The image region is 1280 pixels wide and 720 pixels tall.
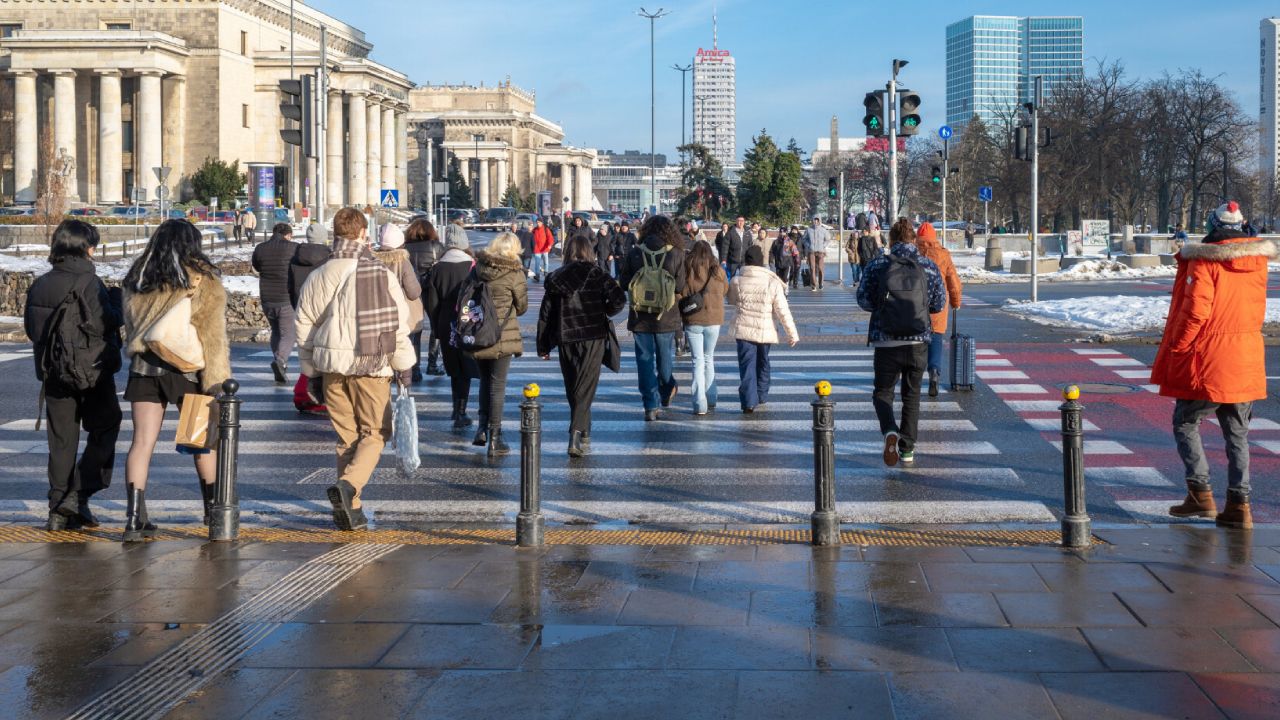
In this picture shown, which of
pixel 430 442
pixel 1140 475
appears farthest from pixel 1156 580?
pixel 430 442

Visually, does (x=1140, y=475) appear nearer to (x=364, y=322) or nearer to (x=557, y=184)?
(x=364, y=322)

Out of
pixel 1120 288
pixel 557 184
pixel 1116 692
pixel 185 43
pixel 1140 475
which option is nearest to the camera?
pixel 1116 692

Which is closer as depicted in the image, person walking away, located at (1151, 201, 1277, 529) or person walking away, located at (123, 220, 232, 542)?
person walking away, located at (123, 220, 232, 542)

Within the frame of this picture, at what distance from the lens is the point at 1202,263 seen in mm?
8680

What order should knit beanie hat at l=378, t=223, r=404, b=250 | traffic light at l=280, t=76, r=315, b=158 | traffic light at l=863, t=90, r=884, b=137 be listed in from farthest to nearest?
1. traffic light at l=863, t=90, r=884, b=137
2. traffic light at l=280, t=76, r=315, b=158
3. knit beanie hat at l=378, t=223, r=404, b=250

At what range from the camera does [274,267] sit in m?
15.7

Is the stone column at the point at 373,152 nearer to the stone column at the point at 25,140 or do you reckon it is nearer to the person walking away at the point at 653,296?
the stone column at the point at 25,140

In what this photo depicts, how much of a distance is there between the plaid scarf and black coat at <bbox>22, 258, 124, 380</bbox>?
1436mm

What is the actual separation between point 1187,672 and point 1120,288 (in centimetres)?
3372

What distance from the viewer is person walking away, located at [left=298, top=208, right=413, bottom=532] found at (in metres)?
8.63

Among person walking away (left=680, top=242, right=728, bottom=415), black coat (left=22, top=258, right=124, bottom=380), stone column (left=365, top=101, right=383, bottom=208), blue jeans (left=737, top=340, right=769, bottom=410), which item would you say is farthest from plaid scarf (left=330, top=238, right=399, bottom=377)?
stone column (left=365, top=101, right=383, bottom=208)

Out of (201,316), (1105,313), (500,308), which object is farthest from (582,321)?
(1105,313)

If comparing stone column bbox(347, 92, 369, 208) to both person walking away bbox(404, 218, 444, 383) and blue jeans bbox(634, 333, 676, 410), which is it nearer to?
person walking away bbox(404, 218, 444, 383)

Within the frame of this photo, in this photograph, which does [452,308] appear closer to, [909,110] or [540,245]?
→ [909,110]
